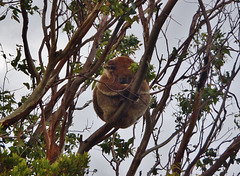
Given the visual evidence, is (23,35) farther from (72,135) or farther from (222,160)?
(222,160)

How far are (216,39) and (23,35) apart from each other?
329cm

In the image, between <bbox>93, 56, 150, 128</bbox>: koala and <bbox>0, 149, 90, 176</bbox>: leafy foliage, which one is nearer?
<bbox>0, 149, 90, 176</bbox>: leafy foliage

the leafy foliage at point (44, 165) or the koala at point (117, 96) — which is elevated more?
the koala at point (117, 96)

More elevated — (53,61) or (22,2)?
(22,2)

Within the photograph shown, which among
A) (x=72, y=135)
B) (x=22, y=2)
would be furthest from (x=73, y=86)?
(x=72, y=135)

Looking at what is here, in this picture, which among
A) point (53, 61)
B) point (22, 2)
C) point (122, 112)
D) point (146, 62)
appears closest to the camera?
point (146, 62)

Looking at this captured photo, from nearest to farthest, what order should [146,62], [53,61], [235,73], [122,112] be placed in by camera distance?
[146,62] → [53,61] → [122,112] → [235,73]

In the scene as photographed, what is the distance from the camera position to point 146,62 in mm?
3785

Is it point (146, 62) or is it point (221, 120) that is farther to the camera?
point (221, 120)

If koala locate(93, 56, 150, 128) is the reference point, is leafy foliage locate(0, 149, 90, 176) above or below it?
below

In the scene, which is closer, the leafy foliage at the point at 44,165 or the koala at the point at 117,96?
the leafy foliage at the point at 44,165

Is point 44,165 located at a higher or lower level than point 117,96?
lower

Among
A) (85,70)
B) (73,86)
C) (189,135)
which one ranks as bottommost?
(189,135)

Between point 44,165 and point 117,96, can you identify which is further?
point 117,96
